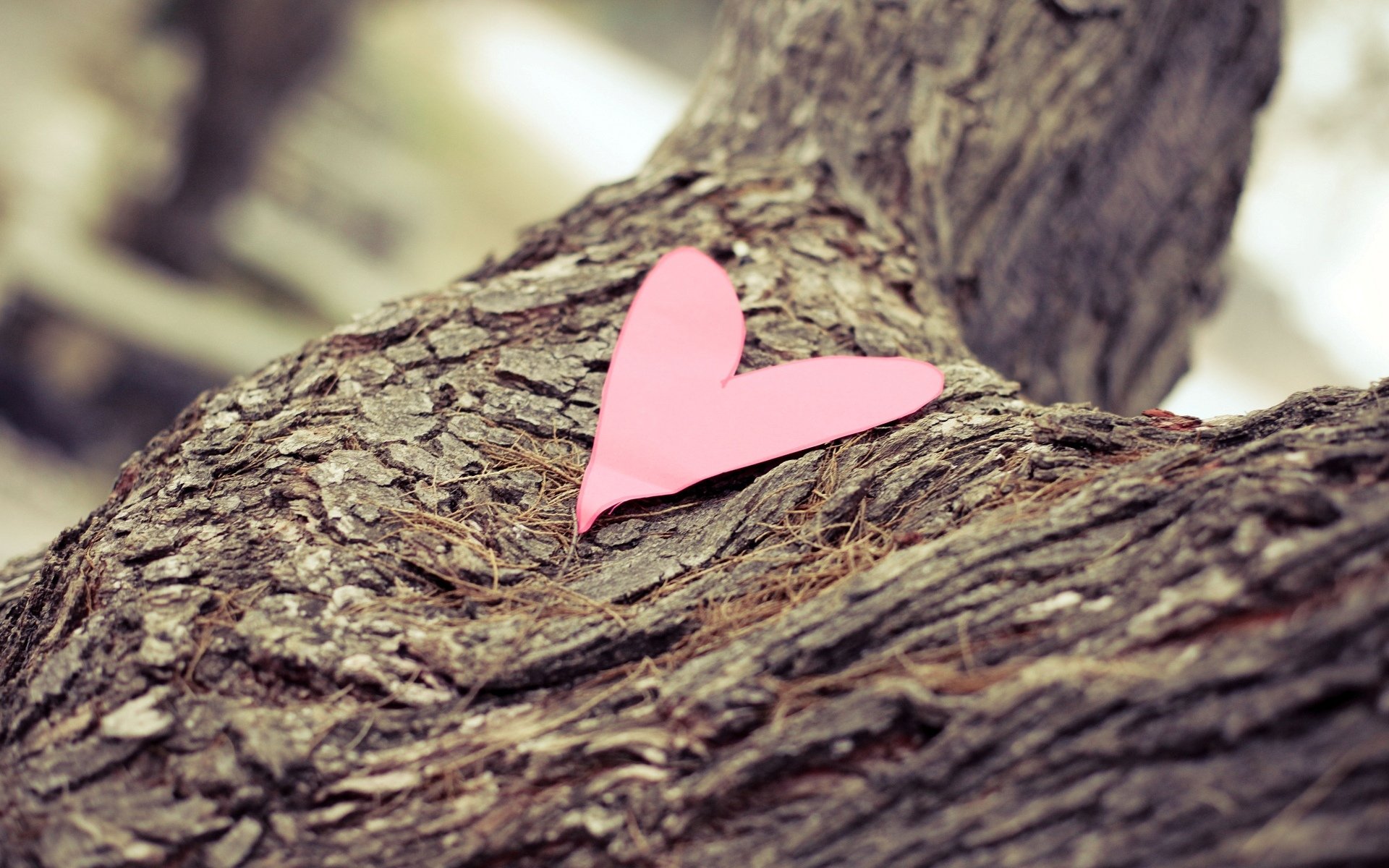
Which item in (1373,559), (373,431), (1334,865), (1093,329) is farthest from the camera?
(1093,329)

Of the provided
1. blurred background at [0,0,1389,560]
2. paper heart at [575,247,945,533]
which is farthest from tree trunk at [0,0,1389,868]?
blurred background at [0,0,1389,560]

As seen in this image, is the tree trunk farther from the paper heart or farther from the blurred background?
the blurred background

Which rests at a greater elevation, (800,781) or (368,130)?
(368,130)

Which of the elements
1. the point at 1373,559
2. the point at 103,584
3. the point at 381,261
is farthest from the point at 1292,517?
the point at 381,261

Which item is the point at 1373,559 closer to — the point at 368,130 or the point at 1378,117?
the point at 1378,117

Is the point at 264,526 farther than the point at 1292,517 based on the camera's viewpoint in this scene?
Yes

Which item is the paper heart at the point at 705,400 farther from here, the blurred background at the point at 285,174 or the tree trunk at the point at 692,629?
the blurred background at the point at 285,174

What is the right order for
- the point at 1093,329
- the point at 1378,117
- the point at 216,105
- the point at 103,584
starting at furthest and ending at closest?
1. the point at 216,105
2. the point at 1378,117
3. the point at 1093,329
4. the point at 103,584

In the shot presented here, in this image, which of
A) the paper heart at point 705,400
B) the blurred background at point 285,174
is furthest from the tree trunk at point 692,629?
the blurred background at point 285,174
